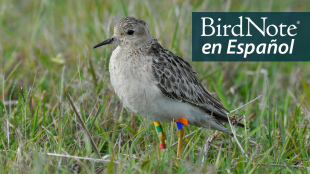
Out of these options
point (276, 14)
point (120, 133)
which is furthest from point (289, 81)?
point (120, 133)

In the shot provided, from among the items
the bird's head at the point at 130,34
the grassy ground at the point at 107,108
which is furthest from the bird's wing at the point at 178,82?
the grassy ground at the point at 107,108

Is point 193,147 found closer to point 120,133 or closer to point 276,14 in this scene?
point 120,133

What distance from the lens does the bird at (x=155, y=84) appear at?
468cm

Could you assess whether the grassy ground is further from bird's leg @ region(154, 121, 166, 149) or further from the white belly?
the white belly

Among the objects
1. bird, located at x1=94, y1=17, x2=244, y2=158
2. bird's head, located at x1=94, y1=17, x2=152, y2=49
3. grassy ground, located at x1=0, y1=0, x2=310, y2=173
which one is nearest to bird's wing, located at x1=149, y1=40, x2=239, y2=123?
bird, located at x1=94, y1=17, x2=244, y2=158

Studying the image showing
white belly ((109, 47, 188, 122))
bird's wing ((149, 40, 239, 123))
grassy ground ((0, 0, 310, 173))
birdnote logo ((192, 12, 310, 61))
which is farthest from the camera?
birdnote logo ((192, 12, 310, 61))

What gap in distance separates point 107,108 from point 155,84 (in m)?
1.02

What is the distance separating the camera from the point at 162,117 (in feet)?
15.8

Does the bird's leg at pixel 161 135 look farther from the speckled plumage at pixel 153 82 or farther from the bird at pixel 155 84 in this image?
the speckled plumage at pixel 153 82

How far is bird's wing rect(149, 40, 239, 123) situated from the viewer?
4.84 metres

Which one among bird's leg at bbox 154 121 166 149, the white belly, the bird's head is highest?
the bird's head

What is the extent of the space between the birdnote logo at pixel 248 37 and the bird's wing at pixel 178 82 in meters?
2.25

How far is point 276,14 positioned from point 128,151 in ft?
19.9

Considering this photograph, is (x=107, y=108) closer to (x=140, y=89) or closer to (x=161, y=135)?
(x=161, y=135)
